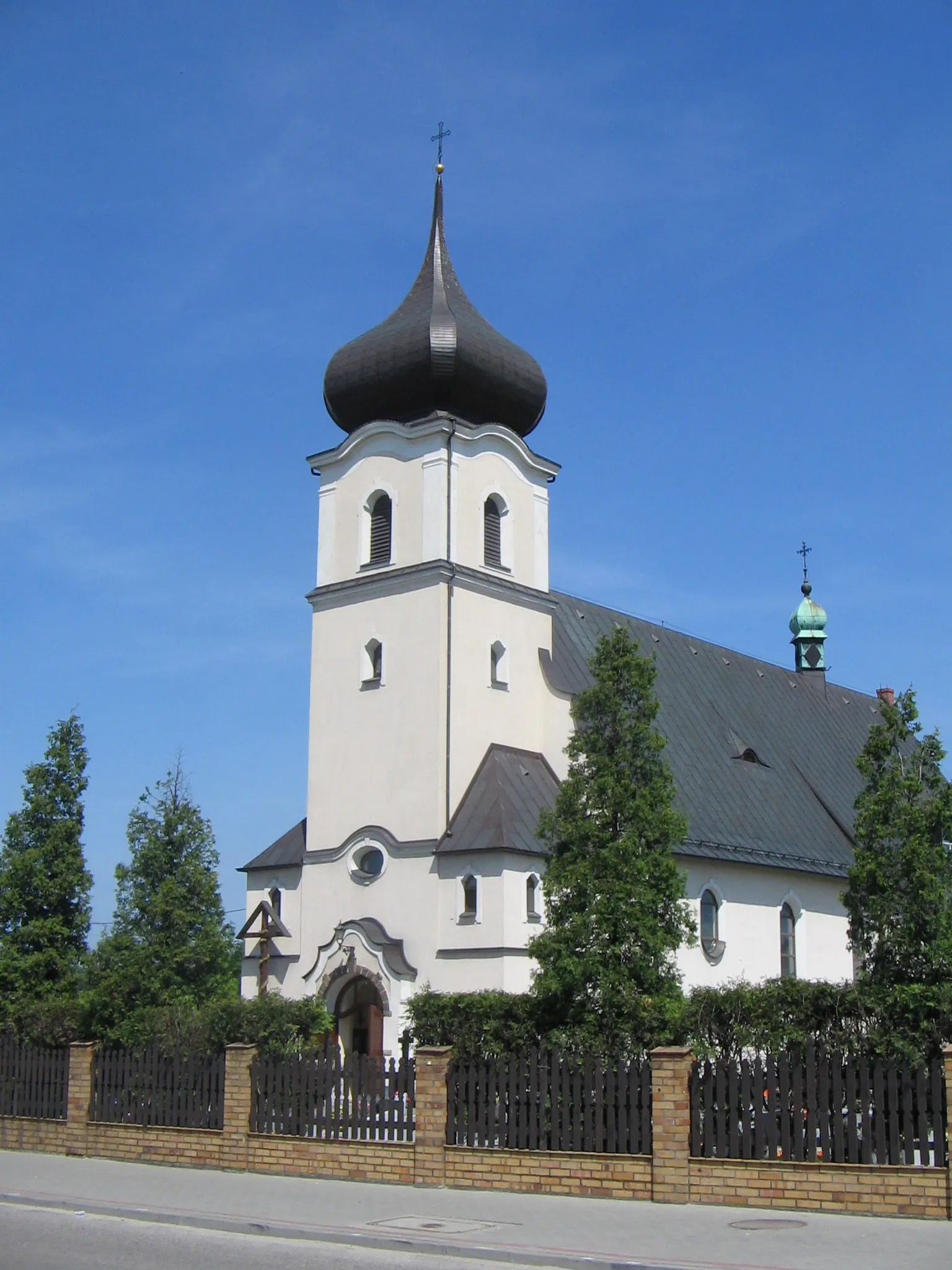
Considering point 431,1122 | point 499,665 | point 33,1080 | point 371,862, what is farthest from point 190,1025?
point 499,665

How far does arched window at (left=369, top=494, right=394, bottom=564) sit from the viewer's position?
111 feet

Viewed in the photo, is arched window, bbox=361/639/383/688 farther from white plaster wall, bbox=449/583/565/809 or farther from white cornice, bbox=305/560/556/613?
white plaster wall, bbox=449/583/565/809

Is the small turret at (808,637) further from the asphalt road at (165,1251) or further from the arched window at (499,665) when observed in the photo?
the asphalt road at (165,1251)

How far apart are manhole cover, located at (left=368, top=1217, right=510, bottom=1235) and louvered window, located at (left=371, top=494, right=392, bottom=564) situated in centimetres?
2043

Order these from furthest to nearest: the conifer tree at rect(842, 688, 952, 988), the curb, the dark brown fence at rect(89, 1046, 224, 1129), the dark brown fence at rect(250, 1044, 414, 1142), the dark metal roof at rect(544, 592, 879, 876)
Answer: the dark metal roof at rect(544, 592, 879, 876) → the conifer tree at rect(842, 688, 952, 988) → the dark brown fence at rect(89, 1046, 224, 1129) → the dark brown fence at rect(250, 1044, 414, 1142) → the curb

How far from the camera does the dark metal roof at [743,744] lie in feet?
118

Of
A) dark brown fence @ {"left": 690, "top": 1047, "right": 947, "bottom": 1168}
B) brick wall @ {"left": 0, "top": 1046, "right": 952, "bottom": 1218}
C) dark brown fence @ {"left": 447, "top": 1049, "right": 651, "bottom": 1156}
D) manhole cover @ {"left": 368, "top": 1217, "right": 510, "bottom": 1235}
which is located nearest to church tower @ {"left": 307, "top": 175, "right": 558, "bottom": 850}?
brick wall @ {"left": 0, "top": 1046, "right": 952, "bottom": 1218}

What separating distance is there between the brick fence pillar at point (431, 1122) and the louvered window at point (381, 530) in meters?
17.7

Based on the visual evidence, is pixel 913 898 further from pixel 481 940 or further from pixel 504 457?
pixel 504 457

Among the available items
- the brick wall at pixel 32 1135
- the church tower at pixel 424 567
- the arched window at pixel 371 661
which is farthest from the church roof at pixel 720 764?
the brick wall at pixel 32 1135

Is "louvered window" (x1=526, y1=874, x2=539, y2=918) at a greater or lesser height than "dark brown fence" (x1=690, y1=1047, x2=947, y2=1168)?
greater

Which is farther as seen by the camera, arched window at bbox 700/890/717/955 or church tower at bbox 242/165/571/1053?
arched window at bbox 700/890/717/955

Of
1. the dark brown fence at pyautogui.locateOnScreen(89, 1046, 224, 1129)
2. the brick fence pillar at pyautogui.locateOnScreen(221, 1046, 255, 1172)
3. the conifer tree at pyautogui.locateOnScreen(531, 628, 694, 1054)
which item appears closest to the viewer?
the brick fence pillar at pyautogui.locateOnScreen(221, 1046, 255, 1172)

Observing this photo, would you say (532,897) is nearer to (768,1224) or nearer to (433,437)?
(433,437)
